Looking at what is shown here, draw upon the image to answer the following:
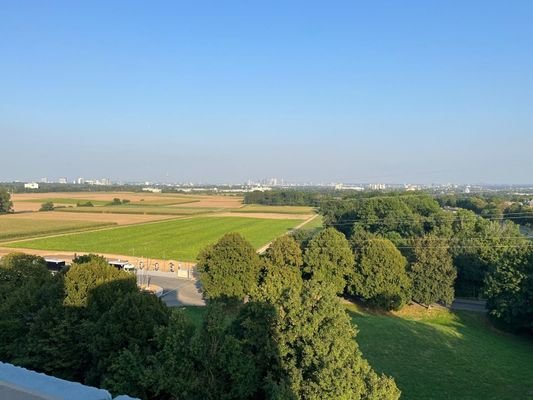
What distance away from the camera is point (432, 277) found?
36.5 metres

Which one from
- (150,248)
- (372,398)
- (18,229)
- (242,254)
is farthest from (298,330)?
(18,229)

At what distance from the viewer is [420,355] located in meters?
24.4

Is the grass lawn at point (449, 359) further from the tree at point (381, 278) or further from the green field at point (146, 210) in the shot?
the green field at point (146, 210)

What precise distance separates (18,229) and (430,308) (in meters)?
64.2

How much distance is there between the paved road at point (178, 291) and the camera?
3678cm

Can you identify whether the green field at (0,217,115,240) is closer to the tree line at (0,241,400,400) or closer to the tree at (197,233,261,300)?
the tree at (197,233,261,300)

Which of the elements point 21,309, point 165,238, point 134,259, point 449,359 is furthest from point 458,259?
point 165,238

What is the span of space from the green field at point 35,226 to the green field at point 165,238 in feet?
15.1

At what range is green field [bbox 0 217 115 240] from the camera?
6910 cm

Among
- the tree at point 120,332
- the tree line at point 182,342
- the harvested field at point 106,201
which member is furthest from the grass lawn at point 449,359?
the harvested field at point 106,201

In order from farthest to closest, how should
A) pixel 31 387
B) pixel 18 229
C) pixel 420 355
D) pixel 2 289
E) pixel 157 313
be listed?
pixel 18 229 < pixel 420 355 < pixel 2 289 < pixel 157 313 < pixel 31 387

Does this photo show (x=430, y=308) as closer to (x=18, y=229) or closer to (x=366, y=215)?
(x=366, y=215)

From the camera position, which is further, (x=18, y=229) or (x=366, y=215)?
(x=18, y=229)

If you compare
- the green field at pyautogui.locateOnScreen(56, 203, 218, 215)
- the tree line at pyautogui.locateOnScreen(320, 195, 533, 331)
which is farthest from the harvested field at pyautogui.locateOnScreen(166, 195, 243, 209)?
the tree line at pyautogui.locateOnScreen(320, 195, 533, 331)
